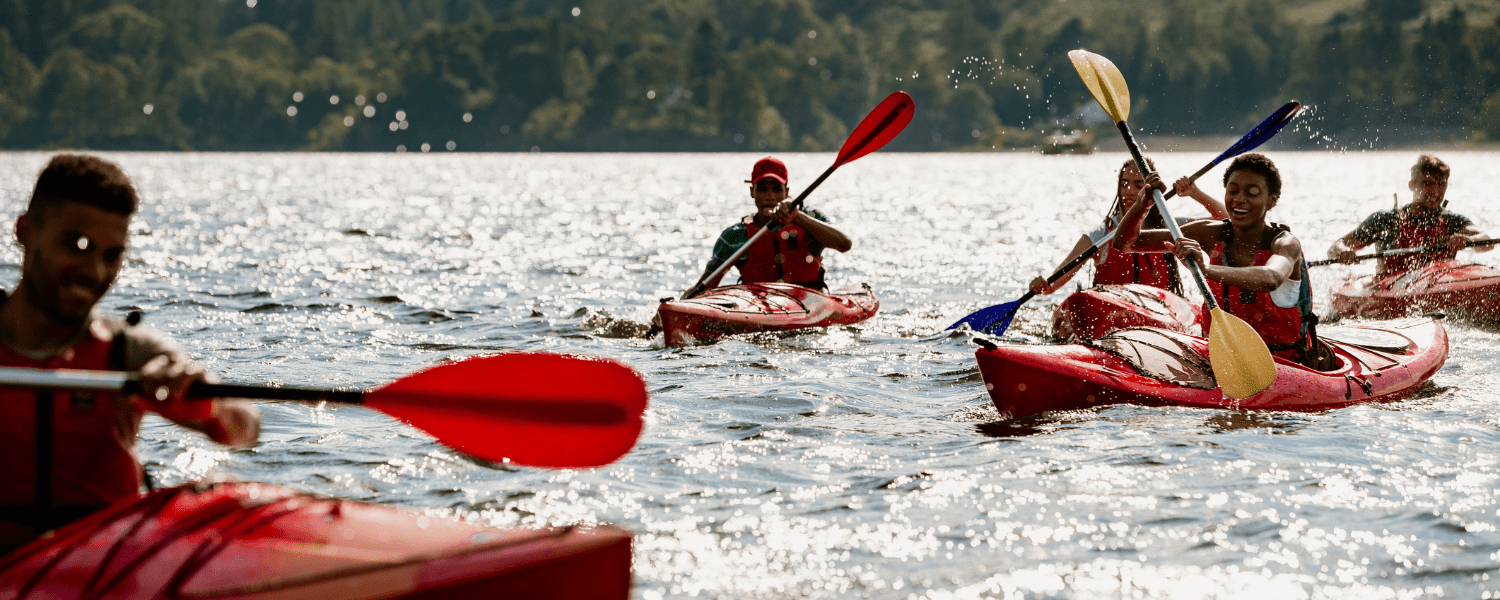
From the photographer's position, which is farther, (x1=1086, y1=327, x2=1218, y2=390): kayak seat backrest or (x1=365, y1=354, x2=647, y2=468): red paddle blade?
(x1=1086, y1=327, x2=1218, y2=390): kayak seat backrest

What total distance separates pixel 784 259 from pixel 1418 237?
5.15 metres

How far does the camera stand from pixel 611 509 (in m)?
5.29

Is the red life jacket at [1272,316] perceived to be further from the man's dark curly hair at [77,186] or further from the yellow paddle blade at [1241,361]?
the man's dark curly hair at [77,186]

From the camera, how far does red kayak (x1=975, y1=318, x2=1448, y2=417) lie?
665 cm

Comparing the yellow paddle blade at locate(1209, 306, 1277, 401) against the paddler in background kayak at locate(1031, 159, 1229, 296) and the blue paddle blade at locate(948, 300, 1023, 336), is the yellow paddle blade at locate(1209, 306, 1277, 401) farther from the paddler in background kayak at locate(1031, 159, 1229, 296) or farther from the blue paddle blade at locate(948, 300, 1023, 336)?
the blue paddle blade at locate(948, 300, 1023, 336)

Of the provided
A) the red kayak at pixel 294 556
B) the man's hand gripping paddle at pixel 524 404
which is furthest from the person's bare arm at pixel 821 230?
the red kayak at pixel 294 556

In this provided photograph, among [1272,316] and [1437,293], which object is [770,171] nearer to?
[1272,316]

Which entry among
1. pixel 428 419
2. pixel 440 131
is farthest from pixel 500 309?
pixel 440 131

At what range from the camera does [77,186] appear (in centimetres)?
330

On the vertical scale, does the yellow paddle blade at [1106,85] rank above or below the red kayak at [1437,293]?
above

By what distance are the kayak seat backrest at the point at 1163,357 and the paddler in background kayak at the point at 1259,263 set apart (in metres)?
0.39

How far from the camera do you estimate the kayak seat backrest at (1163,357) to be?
22.2 feet

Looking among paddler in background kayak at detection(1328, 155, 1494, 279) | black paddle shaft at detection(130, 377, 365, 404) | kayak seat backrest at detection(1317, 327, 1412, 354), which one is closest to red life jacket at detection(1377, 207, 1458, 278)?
paddler in background kayak at detection(1328, 155, 1494, 279)

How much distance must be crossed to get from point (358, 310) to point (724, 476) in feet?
25.1
